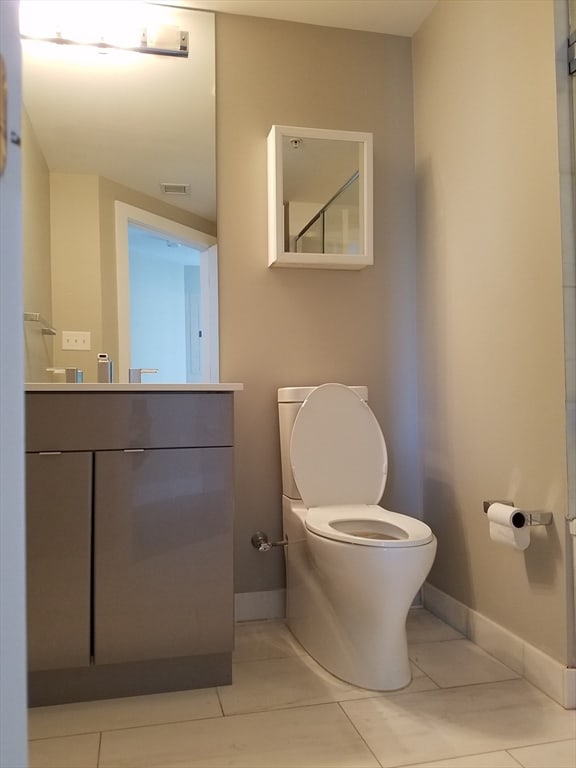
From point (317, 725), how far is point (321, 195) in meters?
1.81

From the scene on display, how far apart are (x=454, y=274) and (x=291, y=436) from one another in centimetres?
86

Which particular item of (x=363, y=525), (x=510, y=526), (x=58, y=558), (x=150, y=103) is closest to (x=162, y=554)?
(x=58, y=558)

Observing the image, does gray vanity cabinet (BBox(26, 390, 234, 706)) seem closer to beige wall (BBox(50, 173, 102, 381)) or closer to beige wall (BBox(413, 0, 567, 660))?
beige wall (BBox(50, 173, 102, 381))

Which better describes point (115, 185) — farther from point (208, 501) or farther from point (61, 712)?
point (61, 712)

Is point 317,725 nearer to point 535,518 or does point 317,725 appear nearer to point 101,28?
point 535,518

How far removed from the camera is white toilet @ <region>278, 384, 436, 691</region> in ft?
5.51

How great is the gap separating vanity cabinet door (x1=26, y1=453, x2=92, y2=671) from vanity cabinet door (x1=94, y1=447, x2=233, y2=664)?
35 mm

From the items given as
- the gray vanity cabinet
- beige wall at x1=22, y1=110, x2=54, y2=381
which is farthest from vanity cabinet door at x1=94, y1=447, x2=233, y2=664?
beige wall at x1=22, y1=110, x2=54, y2=381

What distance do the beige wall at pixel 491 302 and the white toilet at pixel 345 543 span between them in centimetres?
32

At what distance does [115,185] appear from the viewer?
2.19 m

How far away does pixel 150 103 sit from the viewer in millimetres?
2234

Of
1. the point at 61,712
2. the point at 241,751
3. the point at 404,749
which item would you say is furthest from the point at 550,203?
the point at 61,712

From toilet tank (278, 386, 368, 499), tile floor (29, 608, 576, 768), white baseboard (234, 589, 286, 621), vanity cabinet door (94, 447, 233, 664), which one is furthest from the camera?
white baseboard (234, 589, 286, 621)

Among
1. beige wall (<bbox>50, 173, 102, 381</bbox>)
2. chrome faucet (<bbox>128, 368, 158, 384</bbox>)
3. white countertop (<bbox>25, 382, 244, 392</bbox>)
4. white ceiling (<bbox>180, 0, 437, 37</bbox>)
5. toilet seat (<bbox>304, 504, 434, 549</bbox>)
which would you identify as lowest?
toilet seat (<bbox>304, 504, 434, 549</bbox>)
